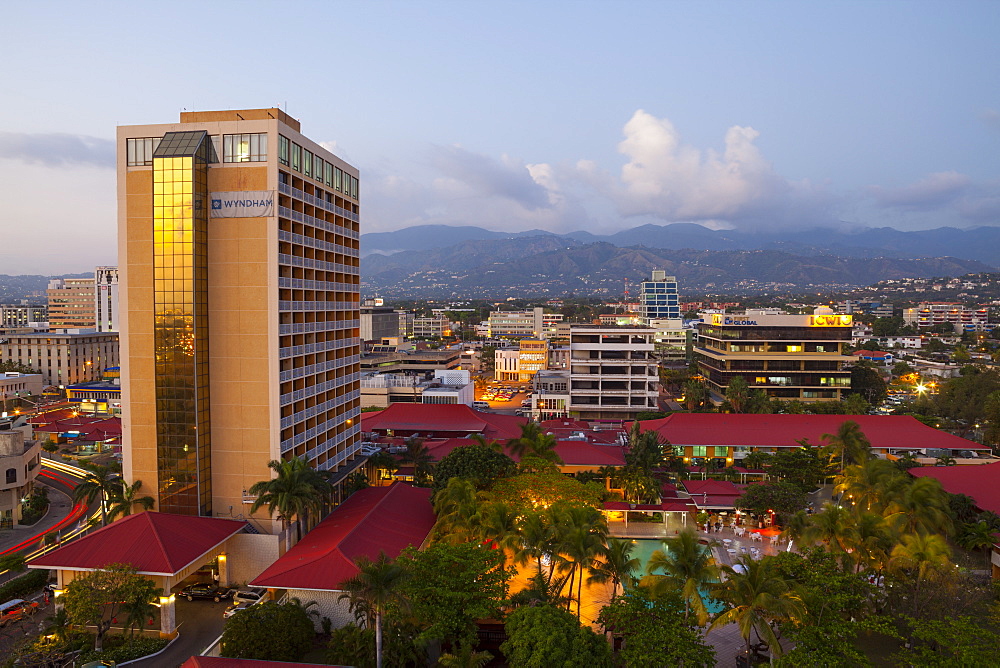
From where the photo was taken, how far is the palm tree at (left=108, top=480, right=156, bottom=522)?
3406cm

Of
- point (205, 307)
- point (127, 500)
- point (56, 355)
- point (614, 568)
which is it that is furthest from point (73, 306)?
point (614, 568)

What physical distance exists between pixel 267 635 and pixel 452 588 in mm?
7294

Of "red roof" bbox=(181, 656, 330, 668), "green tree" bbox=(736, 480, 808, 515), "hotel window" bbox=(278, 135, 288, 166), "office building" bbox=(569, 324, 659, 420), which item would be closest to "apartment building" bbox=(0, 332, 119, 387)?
"office building" bbox=(569, 324, 659, 420)

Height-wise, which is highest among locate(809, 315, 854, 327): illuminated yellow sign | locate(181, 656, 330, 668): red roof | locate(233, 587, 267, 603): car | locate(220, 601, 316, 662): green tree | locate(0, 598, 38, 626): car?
locate(809, 315, 854, 327): illuminated yellow sign

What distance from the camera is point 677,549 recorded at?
24.9m

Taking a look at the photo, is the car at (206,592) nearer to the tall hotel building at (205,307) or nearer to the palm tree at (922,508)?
the tall hotel building at (205,307)

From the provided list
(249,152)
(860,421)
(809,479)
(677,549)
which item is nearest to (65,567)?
(249,152)

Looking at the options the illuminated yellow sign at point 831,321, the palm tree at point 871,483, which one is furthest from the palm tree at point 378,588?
the illuminated yellow sign at point 831,321

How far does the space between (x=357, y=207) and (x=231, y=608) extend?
101ft

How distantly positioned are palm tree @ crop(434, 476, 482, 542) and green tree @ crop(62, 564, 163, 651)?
516 inches

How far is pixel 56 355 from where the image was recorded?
365 ft

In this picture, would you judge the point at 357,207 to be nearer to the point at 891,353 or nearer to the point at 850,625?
the point at 850,625

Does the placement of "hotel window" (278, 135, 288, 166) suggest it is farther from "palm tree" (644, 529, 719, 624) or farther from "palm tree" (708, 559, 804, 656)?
"palm tree" (708, 559, 804, 656)

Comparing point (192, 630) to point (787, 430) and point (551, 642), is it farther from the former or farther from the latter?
point (787, 430)
